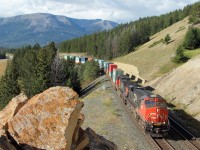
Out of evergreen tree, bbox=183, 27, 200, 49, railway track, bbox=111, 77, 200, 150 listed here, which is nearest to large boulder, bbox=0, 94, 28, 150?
railway track, bbox=111, 77, 200, 150

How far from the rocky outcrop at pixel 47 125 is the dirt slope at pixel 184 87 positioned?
29.1m

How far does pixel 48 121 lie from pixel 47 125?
137 mm

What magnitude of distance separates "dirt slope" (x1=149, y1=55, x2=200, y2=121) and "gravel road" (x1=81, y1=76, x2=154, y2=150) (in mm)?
7978

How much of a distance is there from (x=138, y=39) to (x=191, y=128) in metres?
139

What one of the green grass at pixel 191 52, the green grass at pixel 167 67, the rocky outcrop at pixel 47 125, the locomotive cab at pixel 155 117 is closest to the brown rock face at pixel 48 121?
the rocky outcrop at pixel 47 125

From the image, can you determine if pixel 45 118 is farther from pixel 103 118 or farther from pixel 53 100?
pixel 103 118

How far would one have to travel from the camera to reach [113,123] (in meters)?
34.9

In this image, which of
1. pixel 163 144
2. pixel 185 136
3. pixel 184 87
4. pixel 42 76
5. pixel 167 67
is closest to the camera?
pixel 163 144

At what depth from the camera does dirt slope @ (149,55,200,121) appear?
137 feet

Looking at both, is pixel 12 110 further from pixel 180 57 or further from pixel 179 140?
pixel 180 57

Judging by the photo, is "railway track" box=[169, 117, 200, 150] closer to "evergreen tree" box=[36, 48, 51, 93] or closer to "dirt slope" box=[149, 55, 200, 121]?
"dirt slope" box=[149, 55, 200, 121]

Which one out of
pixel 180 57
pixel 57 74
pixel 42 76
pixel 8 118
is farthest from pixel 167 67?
pixel 8 118

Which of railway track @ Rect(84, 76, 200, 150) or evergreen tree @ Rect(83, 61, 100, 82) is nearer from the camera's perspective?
railway track @ Rect(84, 76, 200, 150)

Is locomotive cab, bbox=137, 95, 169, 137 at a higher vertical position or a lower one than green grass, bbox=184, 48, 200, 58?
lower
